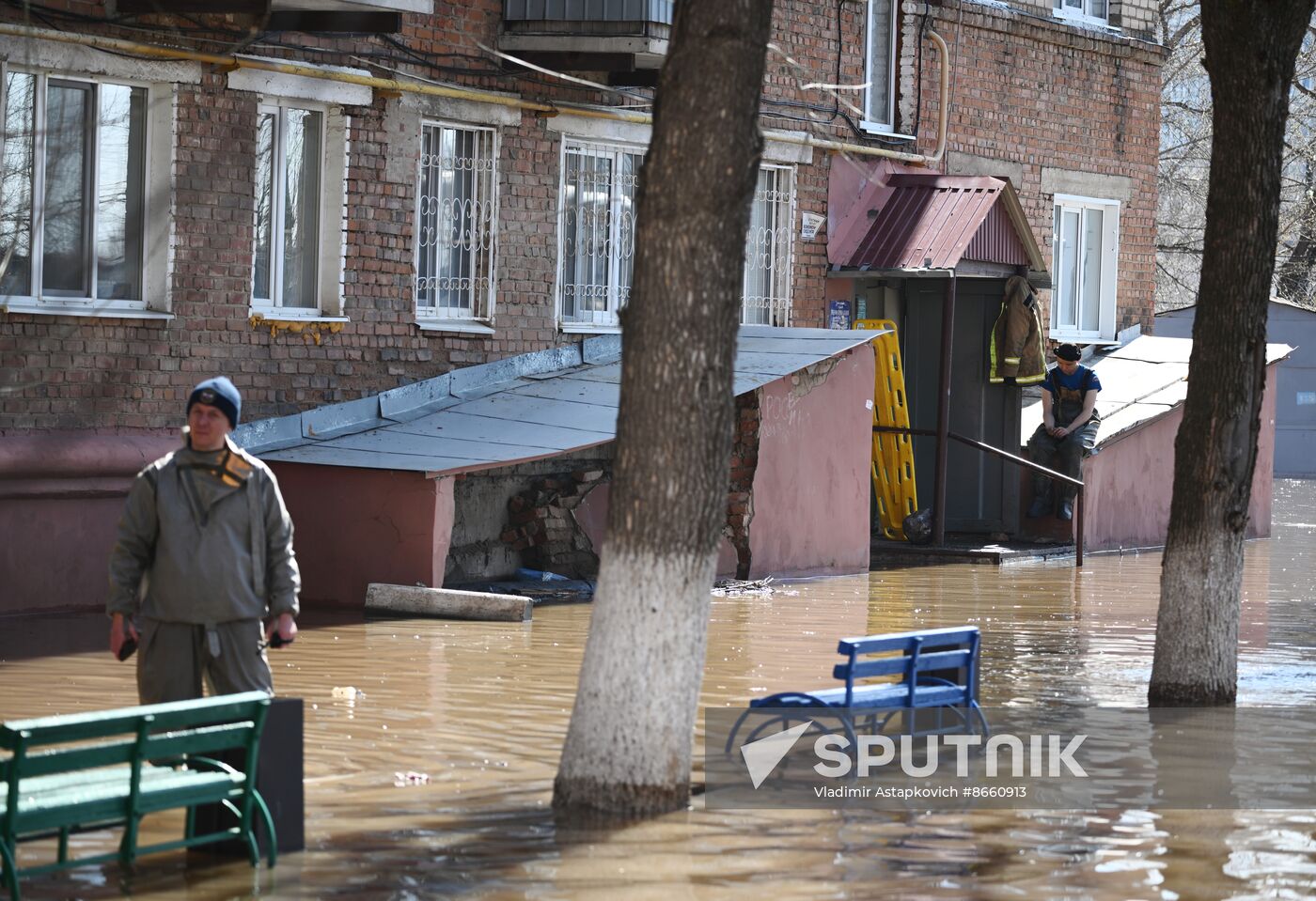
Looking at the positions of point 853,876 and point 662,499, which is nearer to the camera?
point 853,876

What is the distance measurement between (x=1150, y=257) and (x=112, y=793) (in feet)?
63.2

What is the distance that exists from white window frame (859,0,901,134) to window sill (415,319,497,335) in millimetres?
5336

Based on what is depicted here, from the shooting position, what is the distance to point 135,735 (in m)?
6.09

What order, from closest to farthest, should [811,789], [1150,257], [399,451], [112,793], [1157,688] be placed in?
[112,793]
[811,789]
[1157,688]
[399,451]
[1150,257]

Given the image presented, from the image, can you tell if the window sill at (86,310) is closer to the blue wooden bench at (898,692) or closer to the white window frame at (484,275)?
the white window frame at (484,275)

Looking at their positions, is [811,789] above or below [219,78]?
below

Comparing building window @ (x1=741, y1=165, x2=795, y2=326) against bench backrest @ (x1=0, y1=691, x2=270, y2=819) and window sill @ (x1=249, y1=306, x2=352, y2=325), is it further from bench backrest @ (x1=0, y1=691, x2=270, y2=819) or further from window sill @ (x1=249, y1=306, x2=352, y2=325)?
bench backrest @ (x1=0, y1=691, x2=270, y2=819)

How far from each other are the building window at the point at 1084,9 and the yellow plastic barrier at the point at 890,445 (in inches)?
194

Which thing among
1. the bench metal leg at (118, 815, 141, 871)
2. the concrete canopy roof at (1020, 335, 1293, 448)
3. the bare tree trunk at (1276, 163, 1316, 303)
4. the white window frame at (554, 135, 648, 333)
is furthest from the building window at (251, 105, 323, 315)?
the bare tree trunk at (1276, 163, 1316, 303)

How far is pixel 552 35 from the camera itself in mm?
15453

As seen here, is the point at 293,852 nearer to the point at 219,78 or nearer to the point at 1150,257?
the point at 219,78

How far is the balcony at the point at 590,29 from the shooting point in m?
15.3

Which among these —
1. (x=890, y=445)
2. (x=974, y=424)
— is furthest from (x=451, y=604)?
(x=974, y=424)

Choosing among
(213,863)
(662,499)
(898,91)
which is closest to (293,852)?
(213,863)
